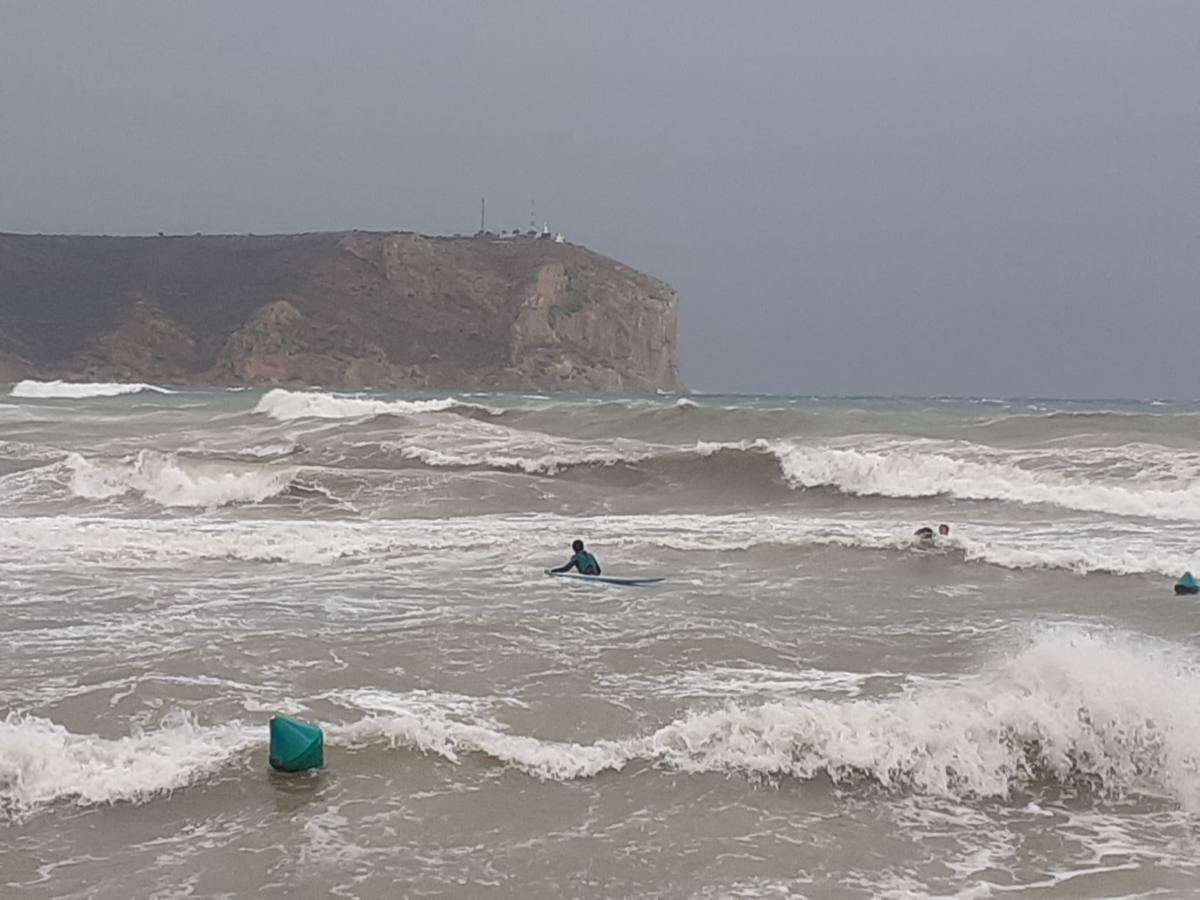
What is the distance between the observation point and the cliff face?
94.1 m

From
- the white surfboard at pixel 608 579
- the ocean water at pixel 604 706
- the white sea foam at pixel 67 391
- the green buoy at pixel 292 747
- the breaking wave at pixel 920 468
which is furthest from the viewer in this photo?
the white sea foam at pixel 67 391

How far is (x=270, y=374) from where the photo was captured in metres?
93.6

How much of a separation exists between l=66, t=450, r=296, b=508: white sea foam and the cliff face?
74.2 meters

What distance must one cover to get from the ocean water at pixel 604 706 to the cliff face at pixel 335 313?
80.6 meters

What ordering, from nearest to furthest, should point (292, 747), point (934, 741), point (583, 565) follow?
point (292, 747) < point (934, 741) < point (583, 565)

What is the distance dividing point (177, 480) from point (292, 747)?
15254 millimetres

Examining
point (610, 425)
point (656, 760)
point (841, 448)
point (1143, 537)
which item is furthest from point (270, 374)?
point (656, 760)

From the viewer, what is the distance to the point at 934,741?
6.30 metres

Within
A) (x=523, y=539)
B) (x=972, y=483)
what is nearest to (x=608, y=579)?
(x=523, y=539)

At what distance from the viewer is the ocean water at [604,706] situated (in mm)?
5070

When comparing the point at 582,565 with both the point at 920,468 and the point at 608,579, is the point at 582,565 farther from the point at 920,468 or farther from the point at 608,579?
the point at 920,468

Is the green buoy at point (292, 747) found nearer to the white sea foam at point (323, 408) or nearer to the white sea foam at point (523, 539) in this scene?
the white sea foam at point (523, 539)

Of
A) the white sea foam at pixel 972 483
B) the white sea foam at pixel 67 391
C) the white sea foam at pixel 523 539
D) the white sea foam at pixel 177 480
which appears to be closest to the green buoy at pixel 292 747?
the white sea foam at pixel 523 539

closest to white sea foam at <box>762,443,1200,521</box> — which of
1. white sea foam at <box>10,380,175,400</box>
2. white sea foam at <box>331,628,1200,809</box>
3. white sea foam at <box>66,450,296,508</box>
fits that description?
white sea foam at <box>66,450,296,508</box>
